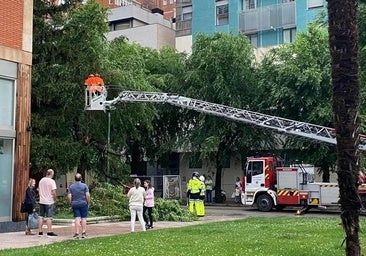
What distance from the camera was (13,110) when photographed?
17109 millimetres

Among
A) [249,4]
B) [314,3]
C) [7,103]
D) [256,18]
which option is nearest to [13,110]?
[7,103]

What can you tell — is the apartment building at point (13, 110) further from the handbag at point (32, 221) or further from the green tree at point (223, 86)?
the green tree at point (223, 86)

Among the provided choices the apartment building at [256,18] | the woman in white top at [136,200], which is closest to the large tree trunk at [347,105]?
the woman in white top at [136,200]

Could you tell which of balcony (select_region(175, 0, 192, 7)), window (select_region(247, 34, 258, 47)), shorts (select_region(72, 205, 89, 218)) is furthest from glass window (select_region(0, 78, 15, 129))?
balcony (select_region(175, 0, 192, 7))

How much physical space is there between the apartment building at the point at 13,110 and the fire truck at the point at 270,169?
8391mm

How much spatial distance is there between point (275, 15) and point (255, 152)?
17024mm

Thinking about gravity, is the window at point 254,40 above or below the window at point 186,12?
below

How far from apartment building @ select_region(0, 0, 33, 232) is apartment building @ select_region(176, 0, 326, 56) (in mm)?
30210

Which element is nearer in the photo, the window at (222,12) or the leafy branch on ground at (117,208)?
the leafy branch on ground at (117,208)

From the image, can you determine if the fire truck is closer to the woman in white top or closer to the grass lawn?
the grass lawn

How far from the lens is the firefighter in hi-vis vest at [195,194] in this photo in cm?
2312

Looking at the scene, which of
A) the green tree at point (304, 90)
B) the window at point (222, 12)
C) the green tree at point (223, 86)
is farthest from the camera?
the window at point (222, 12)

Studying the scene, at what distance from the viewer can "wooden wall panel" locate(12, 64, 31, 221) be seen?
16703 millimetres

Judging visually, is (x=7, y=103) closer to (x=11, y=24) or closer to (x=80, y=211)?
(x=11, y=24)
